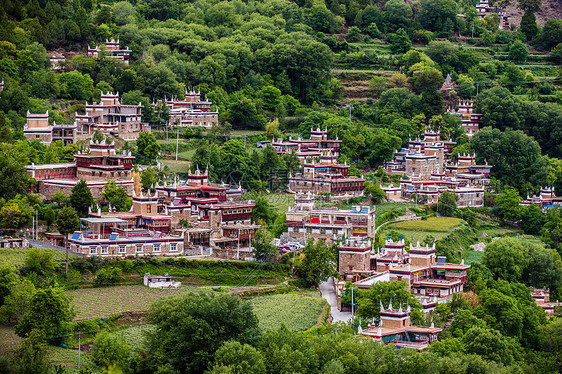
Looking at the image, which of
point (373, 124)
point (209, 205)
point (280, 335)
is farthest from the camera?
point (373, 124)

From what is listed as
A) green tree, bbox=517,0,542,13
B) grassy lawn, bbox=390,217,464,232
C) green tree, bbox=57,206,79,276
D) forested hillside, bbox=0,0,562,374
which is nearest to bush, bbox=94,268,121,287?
forested hillside, bbox=0,0,562,374

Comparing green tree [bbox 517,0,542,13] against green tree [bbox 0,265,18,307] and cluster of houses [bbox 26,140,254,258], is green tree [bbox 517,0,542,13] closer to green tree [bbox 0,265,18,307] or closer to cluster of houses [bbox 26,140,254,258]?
cluster of houses [bbox 26,140,254,258]

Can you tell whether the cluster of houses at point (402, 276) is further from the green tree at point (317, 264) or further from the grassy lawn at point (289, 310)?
the grassy lawn at point (289, 310)

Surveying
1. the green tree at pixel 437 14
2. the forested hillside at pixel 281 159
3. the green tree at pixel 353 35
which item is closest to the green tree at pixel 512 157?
the forested hillside at pixel 281 159

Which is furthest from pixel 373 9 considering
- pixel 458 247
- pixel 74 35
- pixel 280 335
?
pixel 280 335

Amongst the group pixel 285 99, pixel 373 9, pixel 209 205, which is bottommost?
pixel 209 205

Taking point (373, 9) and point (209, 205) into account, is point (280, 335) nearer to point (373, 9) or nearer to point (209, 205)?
point (209, 205)

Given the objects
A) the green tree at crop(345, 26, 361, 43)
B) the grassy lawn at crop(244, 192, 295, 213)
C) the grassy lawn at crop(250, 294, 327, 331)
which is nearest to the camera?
the grassy lawn at crop(250, 294, 327, 331)
